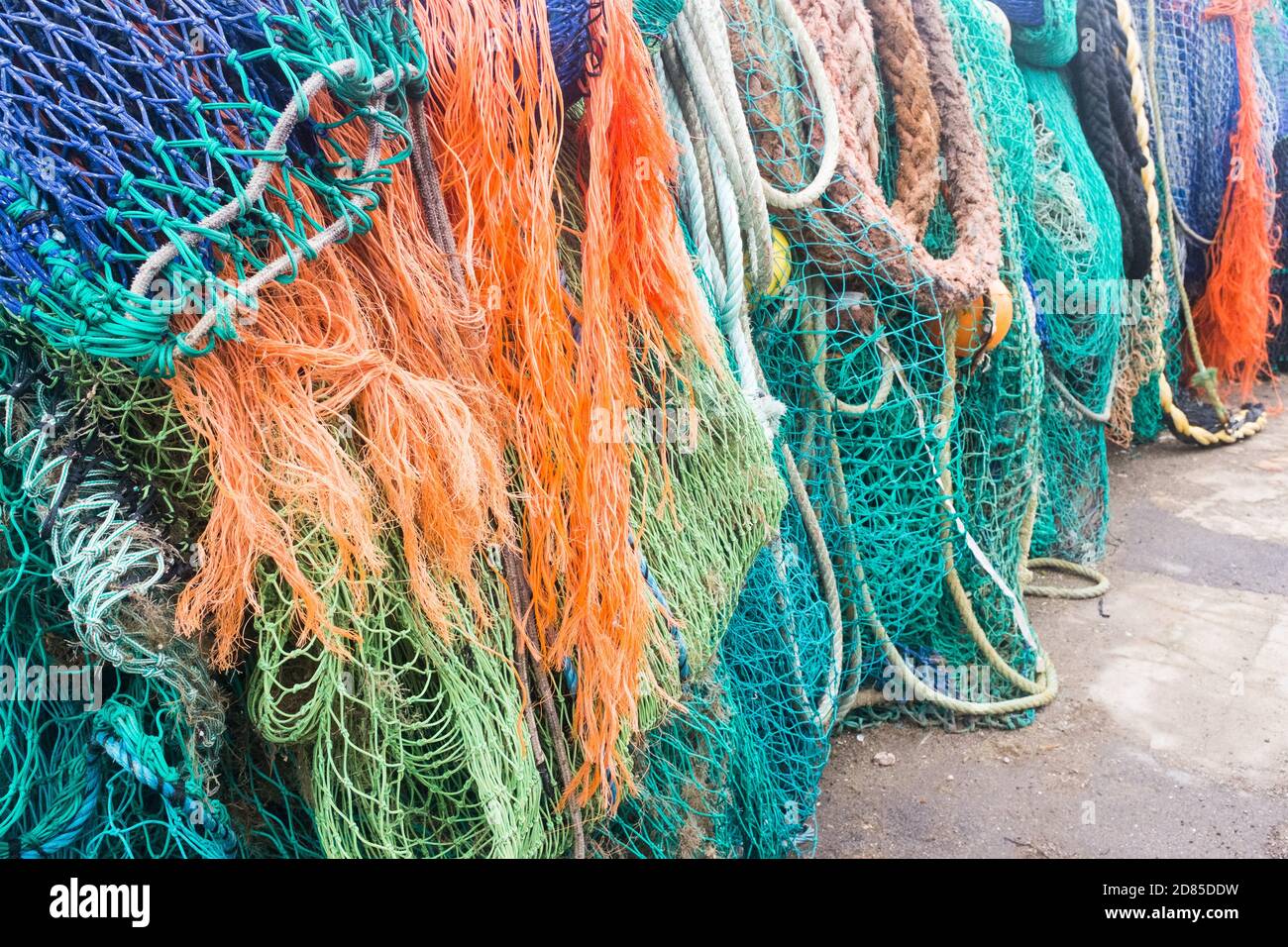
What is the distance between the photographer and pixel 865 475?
9.20 ft

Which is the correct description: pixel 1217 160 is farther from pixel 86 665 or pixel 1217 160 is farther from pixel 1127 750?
pixel 86 665

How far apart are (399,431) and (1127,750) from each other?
2316 mm

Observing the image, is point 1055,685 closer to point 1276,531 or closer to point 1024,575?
point 1024,575

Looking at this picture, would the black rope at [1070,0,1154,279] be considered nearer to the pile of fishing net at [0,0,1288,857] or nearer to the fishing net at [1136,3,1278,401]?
the fishing net at [1136,3,1278,401]

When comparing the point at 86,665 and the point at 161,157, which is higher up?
the point at 161,157

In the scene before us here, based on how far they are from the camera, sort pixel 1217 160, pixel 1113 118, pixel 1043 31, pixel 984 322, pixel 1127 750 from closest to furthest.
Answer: pixel 1127 750
pixel 984 322
pixel 1043 31
pixel 1113 118
pixel 1217 160

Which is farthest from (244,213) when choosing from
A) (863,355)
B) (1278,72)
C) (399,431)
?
(1278,72)

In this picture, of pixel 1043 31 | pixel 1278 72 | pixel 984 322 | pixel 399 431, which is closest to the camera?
pixel 399 431

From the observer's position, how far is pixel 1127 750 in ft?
8.71

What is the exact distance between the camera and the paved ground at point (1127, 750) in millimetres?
2344

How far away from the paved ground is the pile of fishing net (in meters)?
0.31

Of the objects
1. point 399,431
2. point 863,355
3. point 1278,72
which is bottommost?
point 399,431

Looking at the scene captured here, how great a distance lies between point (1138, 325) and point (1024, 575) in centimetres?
152

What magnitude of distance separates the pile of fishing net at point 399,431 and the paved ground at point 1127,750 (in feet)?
1.02
